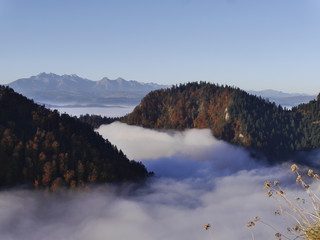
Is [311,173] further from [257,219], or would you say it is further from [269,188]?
[257,219]

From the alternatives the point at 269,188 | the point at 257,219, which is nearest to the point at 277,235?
the point at 257,219

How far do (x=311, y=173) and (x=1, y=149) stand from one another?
214307 mm

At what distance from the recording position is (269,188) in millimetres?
9102

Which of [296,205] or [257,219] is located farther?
[257,219]

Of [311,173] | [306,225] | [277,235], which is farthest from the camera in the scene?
[311,173]

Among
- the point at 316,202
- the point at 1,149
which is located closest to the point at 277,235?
the point at 316,202

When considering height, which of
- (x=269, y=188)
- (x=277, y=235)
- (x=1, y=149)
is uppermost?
(x=269, y=188)

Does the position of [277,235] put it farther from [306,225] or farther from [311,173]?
[311,173]

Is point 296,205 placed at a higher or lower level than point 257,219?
higher

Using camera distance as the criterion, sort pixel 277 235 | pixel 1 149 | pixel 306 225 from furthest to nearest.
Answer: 1. pixel 1 149
2. pixel 277 235
3. pixel 306 225

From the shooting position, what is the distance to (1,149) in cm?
19775

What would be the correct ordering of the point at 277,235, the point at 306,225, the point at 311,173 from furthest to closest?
the point at 311,173 < the point at 277,235 < the point at 306,225

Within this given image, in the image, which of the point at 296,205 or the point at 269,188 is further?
the point at 269,188

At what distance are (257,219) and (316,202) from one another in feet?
4.57
